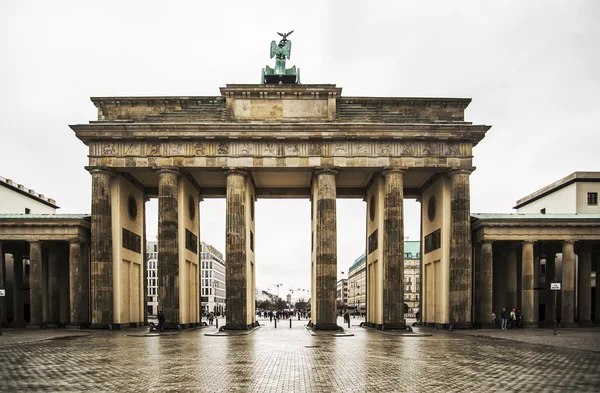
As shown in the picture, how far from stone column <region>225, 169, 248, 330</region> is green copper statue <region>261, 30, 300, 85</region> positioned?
10.3m

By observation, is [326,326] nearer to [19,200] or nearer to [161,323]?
[161,323]

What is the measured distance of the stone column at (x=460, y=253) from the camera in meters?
40.5

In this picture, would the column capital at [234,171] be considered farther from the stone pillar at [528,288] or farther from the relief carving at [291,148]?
the stone pillar at [528,288]

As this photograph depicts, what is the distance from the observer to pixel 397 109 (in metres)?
42.9

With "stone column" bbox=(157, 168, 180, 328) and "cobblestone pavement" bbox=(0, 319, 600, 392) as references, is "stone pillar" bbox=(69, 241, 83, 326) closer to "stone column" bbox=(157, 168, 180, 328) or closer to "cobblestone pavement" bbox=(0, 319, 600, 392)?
"stone column" bbox=(157, 168, 180, 328)

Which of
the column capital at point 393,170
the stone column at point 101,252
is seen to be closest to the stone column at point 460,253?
the column capital at point 393,170

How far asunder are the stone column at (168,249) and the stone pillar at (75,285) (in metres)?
7.35

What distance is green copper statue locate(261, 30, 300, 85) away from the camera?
46750 mm

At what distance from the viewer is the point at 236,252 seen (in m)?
40.6

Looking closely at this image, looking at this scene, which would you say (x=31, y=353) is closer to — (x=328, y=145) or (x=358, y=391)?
(x=358, y=391)

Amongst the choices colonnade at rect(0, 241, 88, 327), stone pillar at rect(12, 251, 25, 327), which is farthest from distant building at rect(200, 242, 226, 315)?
stone pillar at rect(12, 251, 25, 327)

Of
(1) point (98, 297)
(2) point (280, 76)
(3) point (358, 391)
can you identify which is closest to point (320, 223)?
(2) point (280, 76)

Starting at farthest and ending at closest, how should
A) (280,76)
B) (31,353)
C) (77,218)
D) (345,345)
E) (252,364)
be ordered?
(280,76) → (77,218) → (345,345) → (31,353) → (252,364)

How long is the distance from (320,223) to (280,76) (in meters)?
14.5
